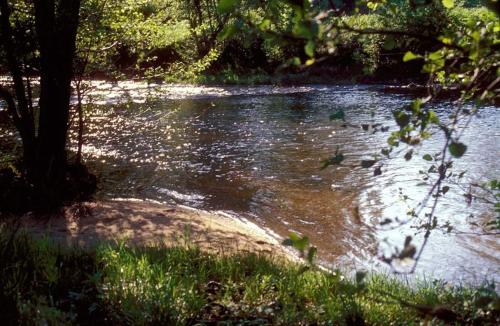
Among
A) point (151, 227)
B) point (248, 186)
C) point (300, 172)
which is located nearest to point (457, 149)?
point (151, 227)

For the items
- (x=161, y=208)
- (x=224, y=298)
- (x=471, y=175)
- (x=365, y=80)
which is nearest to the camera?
(x=224, y=298)

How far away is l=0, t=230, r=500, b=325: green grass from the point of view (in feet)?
11.9

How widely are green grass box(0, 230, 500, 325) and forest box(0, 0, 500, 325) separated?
0.02 metres

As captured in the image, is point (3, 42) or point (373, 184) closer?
point (3, 42)

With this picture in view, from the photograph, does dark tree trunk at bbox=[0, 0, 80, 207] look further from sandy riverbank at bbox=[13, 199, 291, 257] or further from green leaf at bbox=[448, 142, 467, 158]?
green leaf at bbox=[448, 142, 467, 158]

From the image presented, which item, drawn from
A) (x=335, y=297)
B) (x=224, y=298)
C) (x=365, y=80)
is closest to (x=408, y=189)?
(x=335, y=297)

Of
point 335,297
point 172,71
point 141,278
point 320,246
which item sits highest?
point 172,71

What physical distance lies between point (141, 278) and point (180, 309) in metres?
0.59

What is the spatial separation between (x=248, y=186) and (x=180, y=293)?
5.84m

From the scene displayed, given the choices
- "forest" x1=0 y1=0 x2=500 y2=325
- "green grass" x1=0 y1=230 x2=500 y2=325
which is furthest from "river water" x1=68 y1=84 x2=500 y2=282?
"green grass" x1=0 y1=230 x2=500 y2=325

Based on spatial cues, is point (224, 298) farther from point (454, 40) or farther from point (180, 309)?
point (454, 40)

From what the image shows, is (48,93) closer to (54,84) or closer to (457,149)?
(54,84)

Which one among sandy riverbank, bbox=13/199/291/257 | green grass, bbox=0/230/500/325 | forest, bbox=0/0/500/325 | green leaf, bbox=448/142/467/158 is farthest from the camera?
sandy riverbank, bbox=13/199/291/257

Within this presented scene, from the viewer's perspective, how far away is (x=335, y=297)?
4.27 m
